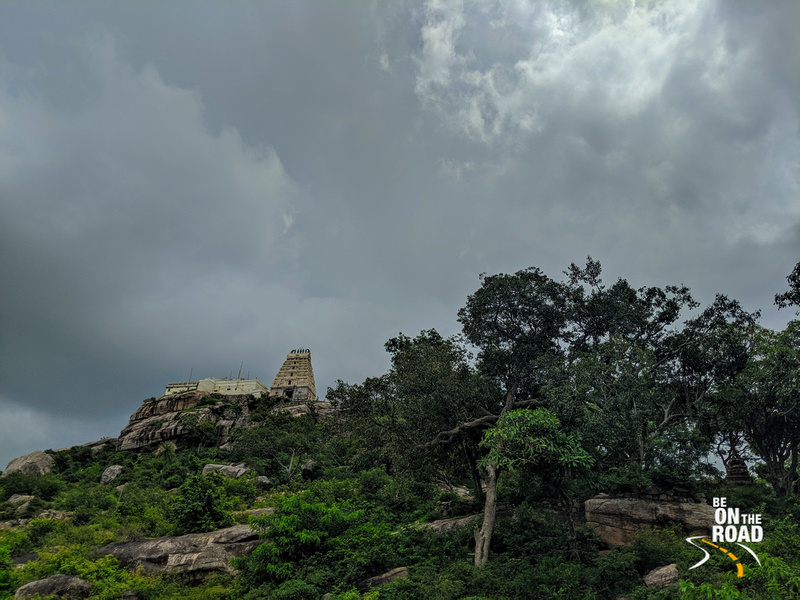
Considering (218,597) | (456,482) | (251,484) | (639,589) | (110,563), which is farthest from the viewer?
(251,484)

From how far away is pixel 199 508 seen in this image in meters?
22.0

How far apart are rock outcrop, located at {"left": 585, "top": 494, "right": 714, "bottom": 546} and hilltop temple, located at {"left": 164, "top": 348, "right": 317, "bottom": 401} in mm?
89780

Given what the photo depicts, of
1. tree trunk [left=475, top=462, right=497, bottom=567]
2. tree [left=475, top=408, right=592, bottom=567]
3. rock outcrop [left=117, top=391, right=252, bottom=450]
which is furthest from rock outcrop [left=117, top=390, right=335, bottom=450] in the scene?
tree [left=475, top=408, right=592, bottom=567]

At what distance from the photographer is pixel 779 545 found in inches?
480

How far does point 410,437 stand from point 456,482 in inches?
512

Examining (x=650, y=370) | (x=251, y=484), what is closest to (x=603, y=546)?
(x=650, y=370)

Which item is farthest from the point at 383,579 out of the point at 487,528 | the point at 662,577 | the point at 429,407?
the point at 662,577

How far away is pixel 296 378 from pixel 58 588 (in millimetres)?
92962

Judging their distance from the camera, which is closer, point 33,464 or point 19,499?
point 19,499

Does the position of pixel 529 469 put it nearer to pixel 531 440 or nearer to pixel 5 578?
pixel 531 440

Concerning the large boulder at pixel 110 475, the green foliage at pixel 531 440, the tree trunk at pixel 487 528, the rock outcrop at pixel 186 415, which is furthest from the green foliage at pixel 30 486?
the green foliage at pixel 531 440

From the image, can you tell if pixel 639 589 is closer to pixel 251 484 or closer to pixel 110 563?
pixel 110 563

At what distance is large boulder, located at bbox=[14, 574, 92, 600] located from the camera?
15656 millimetres

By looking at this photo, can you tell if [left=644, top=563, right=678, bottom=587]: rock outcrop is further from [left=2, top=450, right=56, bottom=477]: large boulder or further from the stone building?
the stone building
